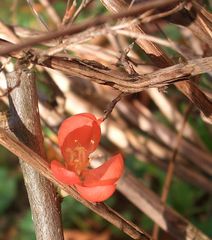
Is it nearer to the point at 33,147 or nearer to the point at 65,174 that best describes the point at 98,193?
the point at 65,174

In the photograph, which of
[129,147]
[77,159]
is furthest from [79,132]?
[129,147]

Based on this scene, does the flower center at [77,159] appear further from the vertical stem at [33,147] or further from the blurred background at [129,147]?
the blurred background at [129,147]

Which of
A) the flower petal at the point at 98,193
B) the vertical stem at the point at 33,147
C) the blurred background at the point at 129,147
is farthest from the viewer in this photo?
the blurred background at the point at 129,147

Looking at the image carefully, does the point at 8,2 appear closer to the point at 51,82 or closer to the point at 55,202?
the point at 51,82

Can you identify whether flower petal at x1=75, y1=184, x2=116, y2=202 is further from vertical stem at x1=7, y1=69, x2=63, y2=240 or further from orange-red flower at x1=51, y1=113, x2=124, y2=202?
vertical stem at x1=7, y1=69, x2=63, y2=240

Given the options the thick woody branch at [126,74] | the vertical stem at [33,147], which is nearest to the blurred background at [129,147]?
the vertical stem at [33,147]

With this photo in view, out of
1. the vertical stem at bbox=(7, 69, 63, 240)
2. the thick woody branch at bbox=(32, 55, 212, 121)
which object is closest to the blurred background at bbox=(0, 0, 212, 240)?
the vertical stem at bbox=(7, 69, 63, 240)
